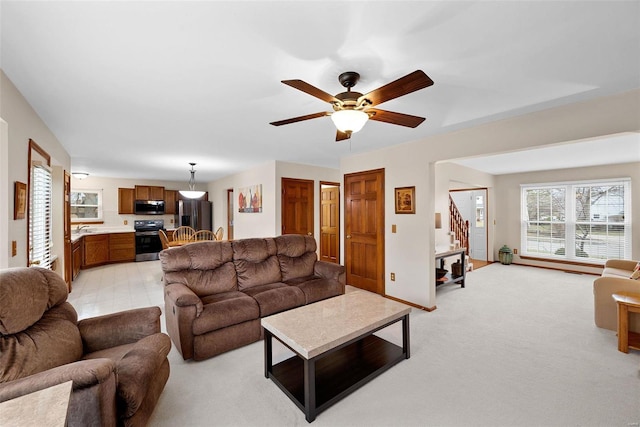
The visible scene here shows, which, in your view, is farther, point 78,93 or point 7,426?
point 78,93

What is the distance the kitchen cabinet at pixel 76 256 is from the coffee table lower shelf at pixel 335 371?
203 inches

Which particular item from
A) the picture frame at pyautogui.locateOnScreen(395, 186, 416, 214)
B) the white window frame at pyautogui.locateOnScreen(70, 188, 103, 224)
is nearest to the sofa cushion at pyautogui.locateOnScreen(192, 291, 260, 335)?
the picture frame at pyautogui.locateOnScreen(395, 186, 416, 214)

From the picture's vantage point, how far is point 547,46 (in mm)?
1623

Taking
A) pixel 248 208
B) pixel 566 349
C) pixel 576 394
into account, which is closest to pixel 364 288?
pixel 566 349

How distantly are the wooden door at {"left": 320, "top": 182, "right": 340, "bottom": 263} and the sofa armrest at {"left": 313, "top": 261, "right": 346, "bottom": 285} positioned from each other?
2.62m

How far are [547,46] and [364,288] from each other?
379cm

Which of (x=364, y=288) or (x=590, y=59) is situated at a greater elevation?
(x=590, y=59)

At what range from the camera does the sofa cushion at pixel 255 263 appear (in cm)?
328

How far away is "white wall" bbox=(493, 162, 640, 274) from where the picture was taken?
5168 millimetres

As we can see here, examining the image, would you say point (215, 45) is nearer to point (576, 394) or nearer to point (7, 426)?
point (7, 426)

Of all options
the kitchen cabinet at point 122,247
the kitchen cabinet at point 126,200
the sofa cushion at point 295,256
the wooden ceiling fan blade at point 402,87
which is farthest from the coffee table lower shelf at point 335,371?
the kitchen cabinet at point 126,200

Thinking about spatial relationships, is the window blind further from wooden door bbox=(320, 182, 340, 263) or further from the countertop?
wooden door bbox=(320, 182, 340, 263)

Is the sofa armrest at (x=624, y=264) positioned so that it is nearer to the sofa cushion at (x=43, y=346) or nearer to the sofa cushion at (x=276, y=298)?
the sofa cushion at (x=276, y=298)

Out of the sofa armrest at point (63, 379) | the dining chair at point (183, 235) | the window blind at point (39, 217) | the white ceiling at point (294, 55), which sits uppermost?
the white ceiling at point (294, 55)
